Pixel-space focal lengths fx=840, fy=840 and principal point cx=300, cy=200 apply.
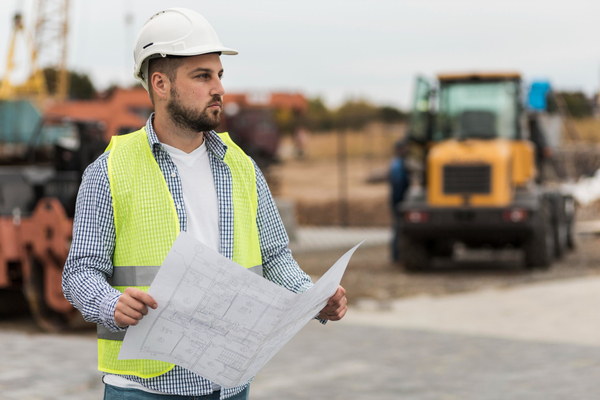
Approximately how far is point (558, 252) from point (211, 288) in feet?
45.0

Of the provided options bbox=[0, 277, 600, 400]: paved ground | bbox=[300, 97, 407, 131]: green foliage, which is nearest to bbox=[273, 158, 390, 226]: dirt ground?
bbox=[300, 97, 407, 131]: green foliage

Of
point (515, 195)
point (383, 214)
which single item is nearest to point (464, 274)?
point (515, 195)

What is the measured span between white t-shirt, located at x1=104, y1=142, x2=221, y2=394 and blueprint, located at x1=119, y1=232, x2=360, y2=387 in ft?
0.51

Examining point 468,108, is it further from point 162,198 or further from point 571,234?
point 162,198

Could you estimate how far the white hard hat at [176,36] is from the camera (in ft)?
6.75

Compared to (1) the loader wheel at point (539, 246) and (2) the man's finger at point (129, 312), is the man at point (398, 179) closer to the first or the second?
(1) the loader wheel at point (539, 246)

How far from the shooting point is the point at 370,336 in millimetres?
7551

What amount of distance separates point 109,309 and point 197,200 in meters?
0.38

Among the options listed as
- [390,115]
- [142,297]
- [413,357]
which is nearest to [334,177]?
[390,115]

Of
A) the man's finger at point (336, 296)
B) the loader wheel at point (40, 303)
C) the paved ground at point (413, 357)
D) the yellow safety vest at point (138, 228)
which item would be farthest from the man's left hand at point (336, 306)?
the loader wheel at point (40, 303)

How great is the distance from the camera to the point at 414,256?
520 inches

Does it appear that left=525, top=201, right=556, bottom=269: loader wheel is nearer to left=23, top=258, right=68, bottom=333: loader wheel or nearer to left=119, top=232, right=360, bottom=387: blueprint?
left=23, top=258, right=68, bottom=333: loader wheel

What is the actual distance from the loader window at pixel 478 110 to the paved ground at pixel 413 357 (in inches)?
168

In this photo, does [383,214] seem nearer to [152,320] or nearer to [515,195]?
[515,195]
